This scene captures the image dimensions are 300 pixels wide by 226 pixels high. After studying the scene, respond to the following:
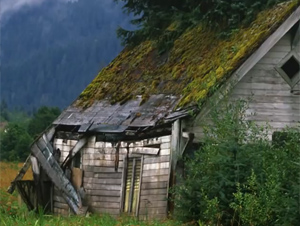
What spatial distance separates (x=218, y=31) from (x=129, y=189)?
486 centimetres

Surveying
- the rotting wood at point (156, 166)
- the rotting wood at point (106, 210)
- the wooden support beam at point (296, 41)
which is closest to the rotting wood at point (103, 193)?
the rotting wood at point (106, 210)

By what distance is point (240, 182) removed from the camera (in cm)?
1290

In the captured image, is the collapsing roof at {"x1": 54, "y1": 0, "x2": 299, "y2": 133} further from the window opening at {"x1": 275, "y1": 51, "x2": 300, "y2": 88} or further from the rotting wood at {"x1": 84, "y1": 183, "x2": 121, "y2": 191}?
the rotting wood at {"x1": 84, "y1": 183, "x2": 121, "y2": 191}

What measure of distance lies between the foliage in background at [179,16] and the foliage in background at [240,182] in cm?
552

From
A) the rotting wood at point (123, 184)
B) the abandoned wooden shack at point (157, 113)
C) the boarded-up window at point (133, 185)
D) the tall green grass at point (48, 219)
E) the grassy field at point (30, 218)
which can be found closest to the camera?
the tall green grass at point (48, 219)

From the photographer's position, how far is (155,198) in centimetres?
1684

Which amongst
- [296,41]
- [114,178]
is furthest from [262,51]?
[114,178]

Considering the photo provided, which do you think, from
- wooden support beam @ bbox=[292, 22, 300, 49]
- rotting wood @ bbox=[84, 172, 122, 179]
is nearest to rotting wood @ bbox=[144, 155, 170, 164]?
rotting wood @ bbox=[84, 172, 122, 179]

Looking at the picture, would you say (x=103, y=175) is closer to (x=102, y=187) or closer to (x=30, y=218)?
(x=102, y=187)

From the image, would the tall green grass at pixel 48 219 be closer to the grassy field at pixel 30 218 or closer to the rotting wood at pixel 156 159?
the grassy field at pixel 30 218

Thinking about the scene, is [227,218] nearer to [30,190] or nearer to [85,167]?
[85,167]

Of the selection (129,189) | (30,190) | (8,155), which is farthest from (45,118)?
(129,189)

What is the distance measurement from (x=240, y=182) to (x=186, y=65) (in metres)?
6.35

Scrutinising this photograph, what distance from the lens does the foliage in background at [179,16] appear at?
1842 cm
